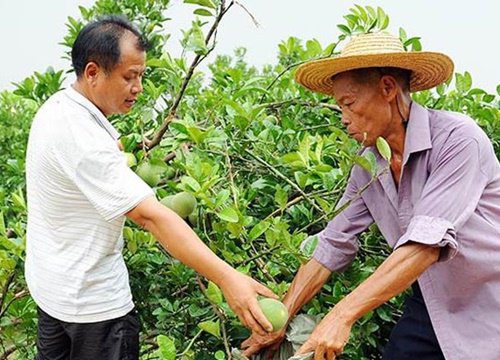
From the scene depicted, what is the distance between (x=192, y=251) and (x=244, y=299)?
16cm

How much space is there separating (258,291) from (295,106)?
→ 1012mm

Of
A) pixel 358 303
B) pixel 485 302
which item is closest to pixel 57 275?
pixel 358 303

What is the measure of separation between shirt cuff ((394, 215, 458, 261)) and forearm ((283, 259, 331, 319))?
38 cm

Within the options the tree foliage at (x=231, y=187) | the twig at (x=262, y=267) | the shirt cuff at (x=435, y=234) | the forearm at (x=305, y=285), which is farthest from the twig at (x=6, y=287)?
the shirt cuff at (x=435, y=234)

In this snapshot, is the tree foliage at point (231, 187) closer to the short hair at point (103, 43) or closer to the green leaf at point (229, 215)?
the green leaf at point (229, 215)

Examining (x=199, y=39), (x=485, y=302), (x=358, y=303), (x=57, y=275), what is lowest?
(x=485, y=302)

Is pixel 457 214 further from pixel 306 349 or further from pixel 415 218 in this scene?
pixel 306 349

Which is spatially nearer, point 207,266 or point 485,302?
point 207,266

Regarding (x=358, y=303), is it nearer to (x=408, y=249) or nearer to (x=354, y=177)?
(x=408, y=249)

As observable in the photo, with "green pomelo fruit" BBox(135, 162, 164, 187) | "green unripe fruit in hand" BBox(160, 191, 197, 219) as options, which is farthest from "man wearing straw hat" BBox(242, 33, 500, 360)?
"green pomelo fruit" BBox(135, 162, 164, 187)

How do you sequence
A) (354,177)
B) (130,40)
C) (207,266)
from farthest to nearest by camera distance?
(354,177)
(130,40)
(207,266)

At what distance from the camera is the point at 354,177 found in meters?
1.99

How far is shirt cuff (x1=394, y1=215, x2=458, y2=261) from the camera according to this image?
1.61 m

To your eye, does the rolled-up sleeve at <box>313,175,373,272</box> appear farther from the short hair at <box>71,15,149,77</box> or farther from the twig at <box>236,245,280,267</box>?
the short hair at <box>71,15,149,77</box>
